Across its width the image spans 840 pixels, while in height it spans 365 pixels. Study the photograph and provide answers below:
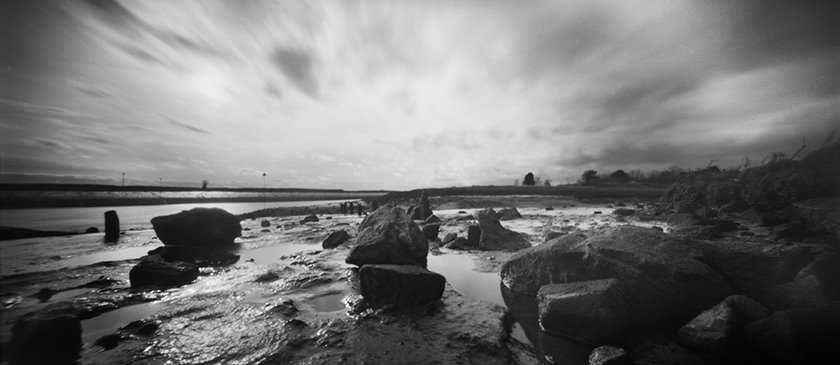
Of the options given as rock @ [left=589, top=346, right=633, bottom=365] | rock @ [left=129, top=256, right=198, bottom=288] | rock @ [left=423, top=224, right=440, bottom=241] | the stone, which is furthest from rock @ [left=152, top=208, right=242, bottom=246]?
rock @ [left=589, top=346, right=633, bottom=365]

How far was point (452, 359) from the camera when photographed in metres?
3.06

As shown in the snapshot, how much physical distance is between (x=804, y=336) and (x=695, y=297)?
1.04 m

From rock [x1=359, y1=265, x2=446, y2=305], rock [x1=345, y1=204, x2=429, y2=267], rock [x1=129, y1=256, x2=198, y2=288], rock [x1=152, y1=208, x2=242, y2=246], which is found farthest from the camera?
rock [x1=152, y1=208, x2=242, y2=246]

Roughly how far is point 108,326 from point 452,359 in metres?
4.96

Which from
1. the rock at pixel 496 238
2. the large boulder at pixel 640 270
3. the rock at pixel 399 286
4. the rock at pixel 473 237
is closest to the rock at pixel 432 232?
the rock at pixel 473 237

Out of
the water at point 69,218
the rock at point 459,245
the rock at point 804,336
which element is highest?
the rock at point 804,336

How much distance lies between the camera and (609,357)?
2.80 metres

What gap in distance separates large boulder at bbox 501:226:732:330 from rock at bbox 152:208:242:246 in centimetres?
1123

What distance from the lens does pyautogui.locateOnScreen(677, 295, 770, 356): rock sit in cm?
271

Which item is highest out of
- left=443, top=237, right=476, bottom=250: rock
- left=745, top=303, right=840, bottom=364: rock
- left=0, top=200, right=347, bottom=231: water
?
left=745, top=303, right=840, bottom=364: rock

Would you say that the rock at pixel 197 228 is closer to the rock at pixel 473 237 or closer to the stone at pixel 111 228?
the stone at pixel 111 228

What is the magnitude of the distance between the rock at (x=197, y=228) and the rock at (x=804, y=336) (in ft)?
45.2

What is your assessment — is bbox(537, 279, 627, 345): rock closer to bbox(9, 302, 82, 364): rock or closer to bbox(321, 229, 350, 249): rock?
bbox(9, 302, 82, 364): rock

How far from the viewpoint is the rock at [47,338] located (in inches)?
121
